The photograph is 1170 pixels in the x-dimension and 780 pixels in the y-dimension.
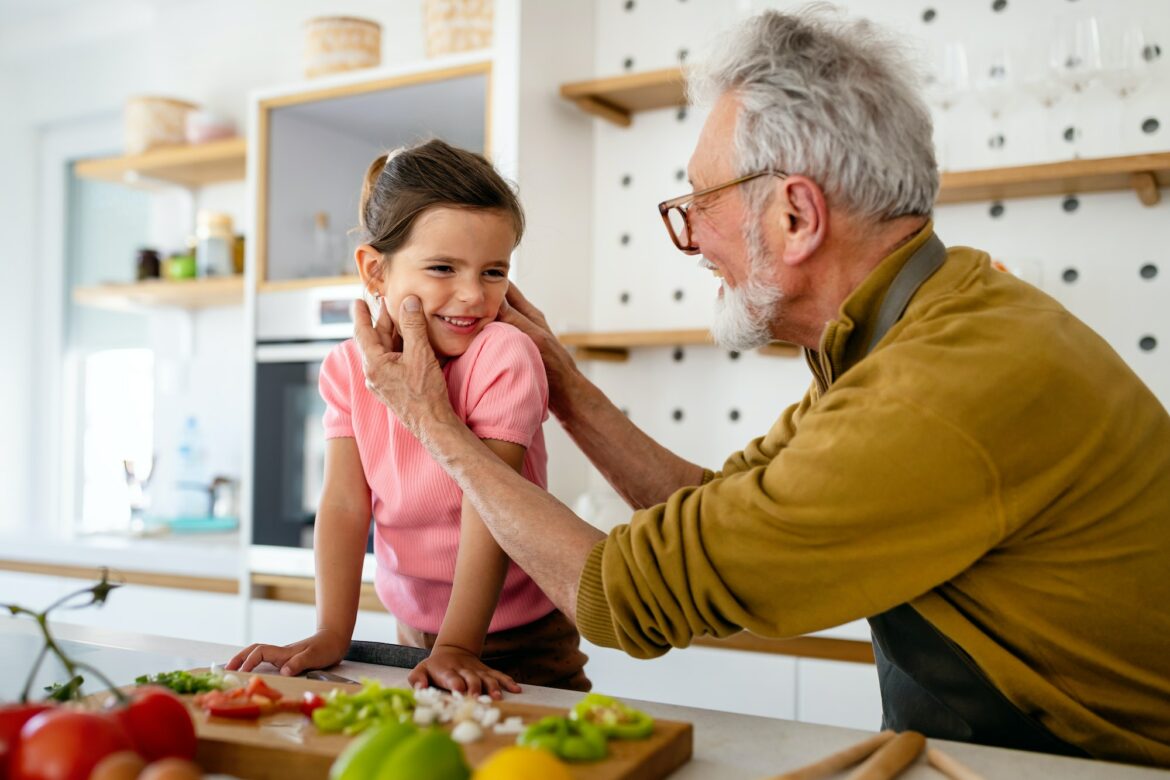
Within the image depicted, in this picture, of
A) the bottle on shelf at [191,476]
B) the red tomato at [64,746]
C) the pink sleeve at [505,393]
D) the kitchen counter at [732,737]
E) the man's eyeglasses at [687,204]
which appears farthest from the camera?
the bottle on shelf at [191,476]

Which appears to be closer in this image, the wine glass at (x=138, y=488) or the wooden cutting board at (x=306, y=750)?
the wooden cutting board at (x=306, y=750)

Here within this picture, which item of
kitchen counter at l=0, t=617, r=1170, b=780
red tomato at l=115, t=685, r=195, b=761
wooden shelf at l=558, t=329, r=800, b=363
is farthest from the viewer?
wooden shelf at l=558, t=329, r=800, b=363

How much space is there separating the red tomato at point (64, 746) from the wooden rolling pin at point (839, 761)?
0.41m

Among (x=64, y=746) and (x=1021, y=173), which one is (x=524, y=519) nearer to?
(x=64, y=746)

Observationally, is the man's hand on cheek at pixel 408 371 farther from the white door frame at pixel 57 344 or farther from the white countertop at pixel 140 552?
the white door frame at pixel 57 344

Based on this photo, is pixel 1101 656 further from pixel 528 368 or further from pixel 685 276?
pixel 685 276

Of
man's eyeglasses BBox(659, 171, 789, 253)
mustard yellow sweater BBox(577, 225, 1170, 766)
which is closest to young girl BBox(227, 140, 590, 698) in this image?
man's eyeglasses BBox(659, 171, 789, 253)

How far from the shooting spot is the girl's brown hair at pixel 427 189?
135cm

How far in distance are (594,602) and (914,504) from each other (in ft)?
1.04

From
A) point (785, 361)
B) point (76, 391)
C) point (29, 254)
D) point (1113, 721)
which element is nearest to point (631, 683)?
point (785, 361)

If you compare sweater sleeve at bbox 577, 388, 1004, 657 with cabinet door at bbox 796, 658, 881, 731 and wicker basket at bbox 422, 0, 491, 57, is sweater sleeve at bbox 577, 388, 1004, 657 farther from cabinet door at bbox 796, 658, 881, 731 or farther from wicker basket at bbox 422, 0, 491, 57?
wicker basket at bbox 422, 0, 491, 57

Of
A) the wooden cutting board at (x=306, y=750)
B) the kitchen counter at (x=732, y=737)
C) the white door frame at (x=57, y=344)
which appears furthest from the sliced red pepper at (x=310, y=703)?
the white door frame at (x=57, y=344)

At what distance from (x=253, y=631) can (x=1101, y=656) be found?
239cm

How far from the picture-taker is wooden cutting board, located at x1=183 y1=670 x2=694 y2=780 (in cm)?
74
